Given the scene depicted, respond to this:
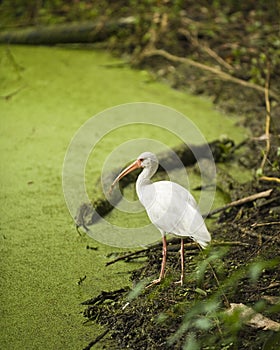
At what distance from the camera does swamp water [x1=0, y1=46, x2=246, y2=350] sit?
2348 millimetres

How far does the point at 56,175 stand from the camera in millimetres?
3445

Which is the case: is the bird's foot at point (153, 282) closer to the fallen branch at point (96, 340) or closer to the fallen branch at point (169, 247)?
the fallen branch at point (169, 247)

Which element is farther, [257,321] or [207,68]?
[207,68]

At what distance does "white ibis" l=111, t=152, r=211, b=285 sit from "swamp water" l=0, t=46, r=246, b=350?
0.28m

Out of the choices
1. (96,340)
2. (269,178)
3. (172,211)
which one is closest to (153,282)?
(172,211)

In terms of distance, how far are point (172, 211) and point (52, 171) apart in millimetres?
1150

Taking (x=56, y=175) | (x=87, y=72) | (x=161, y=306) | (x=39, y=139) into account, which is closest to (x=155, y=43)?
(x=87, y=72)

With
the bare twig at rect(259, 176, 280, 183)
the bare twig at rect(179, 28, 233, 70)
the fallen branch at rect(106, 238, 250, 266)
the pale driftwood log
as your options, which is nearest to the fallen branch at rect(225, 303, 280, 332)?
the fallen branch at rect(106, 238, 250, 266)

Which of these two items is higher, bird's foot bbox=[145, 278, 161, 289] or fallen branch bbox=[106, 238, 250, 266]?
bird's foot bbox=[145, 278, 161, 289]

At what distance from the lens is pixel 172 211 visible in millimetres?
2521

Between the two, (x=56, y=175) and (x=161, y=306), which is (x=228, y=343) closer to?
(x=161, y=306)

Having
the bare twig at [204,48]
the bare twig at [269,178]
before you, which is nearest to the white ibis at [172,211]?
the bare twig at [269,178]

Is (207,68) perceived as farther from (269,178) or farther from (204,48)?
(269,178)

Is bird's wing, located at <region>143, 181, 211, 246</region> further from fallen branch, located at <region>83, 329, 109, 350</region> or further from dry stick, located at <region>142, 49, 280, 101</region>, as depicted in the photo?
dry stick, located at <region>142, 49, 280, 101</region>
